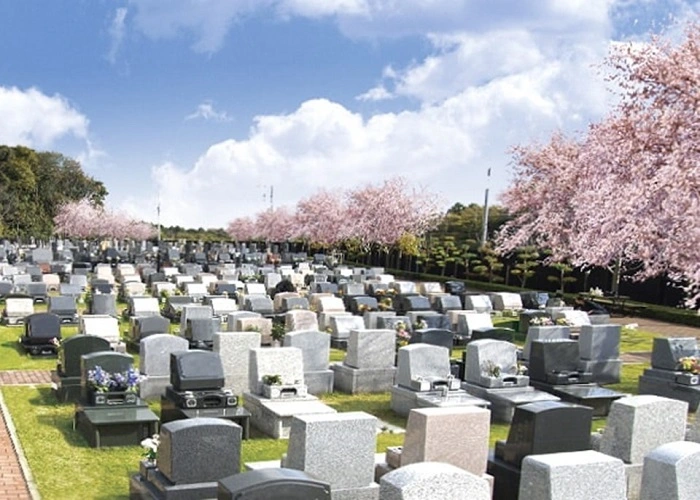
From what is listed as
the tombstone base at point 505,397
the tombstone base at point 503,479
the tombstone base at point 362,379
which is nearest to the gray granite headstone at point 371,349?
the tombstone base at point 362,379

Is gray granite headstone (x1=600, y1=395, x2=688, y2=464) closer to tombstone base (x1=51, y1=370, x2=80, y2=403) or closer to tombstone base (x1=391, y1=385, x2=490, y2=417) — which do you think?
tombstone base (x1=391, y1=385, x2=490, y2=417)

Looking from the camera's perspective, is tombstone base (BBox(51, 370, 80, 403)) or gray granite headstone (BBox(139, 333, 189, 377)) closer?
tombstone base (BBox(51, 370, 80, 403))

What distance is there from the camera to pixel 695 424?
12.4 meters

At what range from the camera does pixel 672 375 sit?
60.7ft

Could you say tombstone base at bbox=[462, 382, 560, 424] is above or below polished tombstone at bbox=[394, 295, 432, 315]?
below

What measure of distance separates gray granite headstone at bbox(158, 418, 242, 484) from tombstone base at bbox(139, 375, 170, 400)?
7.01 m

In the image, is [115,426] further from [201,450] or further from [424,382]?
[424,382]

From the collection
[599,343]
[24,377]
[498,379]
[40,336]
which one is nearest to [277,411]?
[498,379]

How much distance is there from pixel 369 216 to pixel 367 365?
45.6 metres

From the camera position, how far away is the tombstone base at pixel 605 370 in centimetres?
2064

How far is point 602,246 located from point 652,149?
377 cm

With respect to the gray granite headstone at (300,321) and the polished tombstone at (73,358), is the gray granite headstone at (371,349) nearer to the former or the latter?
the gray granite headstone at (300,321)

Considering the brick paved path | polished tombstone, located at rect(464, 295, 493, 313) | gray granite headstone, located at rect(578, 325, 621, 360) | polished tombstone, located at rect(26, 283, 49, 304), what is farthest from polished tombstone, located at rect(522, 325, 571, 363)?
polished tombstone, located at rect(26, 283, 49, 304)

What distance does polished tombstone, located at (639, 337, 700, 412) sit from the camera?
59.5 feet
